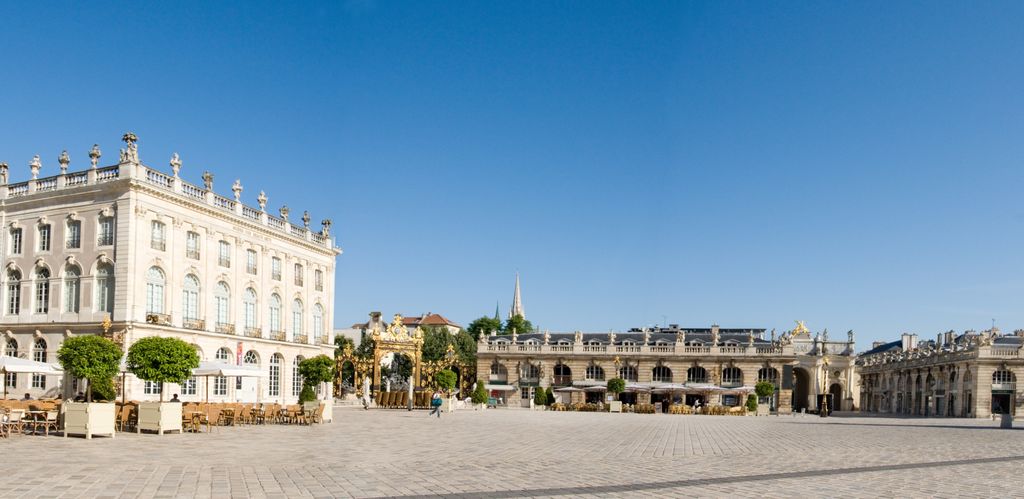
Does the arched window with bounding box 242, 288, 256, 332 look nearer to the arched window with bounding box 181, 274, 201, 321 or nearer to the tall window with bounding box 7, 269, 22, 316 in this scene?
the arched window with bounding box 181, 274, 201, 321

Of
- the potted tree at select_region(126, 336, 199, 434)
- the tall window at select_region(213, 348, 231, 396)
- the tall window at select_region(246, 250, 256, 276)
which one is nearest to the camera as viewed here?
the potted tree at select_region(126, 336, 199, 434)

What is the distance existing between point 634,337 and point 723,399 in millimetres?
11723

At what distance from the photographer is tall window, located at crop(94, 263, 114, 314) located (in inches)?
1762

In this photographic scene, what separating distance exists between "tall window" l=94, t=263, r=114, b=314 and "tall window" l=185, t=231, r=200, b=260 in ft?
14.7

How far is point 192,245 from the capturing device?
1937 inches

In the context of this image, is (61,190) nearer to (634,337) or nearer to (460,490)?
(460,490)

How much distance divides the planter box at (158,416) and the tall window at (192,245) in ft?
74.8

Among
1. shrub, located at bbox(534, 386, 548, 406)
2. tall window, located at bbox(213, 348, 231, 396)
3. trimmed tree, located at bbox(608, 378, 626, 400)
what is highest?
tall window, located at bbox(213, 348, 231, 396)

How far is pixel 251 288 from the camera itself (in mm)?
54531

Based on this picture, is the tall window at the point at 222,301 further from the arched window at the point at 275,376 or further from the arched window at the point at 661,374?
the arched window at the point at 661,374

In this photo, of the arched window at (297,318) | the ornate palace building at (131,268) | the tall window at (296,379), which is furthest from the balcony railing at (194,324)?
the arched window at (297,318)

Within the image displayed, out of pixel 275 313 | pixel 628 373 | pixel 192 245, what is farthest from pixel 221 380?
pixel 628 373

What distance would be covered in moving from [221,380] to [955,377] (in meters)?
58.4

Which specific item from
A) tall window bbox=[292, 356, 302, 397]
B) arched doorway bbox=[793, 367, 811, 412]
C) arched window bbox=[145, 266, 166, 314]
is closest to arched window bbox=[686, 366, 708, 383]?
arched doorway bbox=[793, 367, 811, 412]
